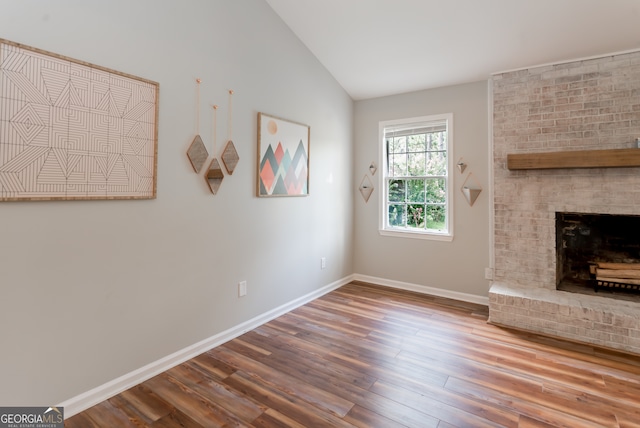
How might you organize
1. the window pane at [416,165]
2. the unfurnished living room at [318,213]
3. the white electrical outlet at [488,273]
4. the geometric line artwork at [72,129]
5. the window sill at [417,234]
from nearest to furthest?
1. the geometric line artwork at [72,129]
2. the unfurnished living room at [318,213]
3. the white electrical outlet at [488,273]
4. the window sill at [417,234]
5. the window pane at [416,165]

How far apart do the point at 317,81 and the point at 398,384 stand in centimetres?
310

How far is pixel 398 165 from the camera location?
13.8 feet

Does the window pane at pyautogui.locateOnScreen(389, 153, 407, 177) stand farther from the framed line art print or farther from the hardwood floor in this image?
the hardwood floor

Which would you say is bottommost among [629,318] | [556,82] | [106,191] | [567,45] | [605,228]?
[629,318]

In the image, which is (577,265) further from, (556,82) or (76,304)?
(76,304)

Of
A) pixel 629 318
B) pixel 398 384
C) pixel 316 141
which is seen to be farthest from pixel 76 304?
pixel 629 318

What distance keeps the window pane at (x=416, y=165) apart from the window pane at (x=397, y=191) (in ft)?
0.57

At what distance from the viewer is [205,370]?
2.26 meters

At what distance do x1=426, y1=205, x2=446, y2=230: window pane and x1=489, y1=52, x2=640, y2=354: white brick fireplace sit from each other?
2.06 feet

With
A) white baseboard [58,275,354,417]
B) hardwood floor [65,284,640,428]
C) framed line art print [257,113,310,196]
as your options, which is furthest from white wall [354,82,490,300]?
white baseboard [58,275,354,417]

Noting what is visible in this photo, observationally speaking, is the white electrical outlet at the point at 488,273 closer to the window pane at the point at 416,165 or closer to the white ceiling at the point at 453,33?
the window pane at the point at 416,165

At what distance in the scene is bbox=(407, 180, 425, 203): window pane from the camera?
4051 millimetres

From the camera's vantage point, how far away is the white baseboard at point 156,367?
1.85m

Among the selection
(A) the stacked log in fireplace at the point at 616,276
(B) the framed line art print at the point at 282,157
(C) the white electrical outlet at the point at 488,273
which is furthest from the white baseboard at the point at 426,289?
(B) the framed line art print at the point at 282,157
